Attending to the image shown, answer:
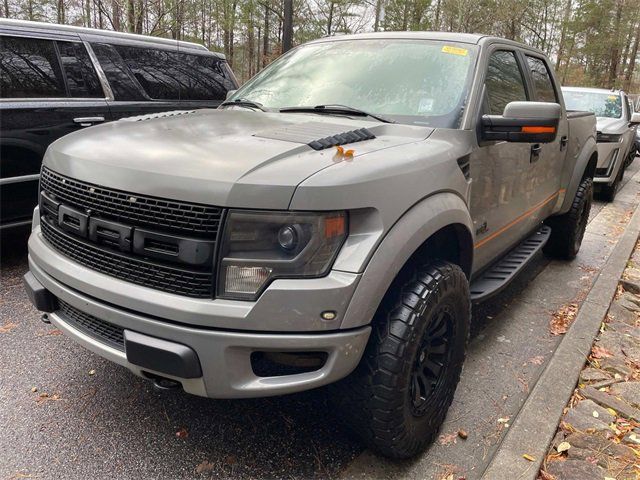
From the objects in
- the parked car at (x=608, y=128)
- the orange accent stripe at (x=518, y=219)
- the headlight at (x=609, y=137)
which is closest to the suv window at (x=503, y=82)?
the orange accent stripe at (x=518, y=219)

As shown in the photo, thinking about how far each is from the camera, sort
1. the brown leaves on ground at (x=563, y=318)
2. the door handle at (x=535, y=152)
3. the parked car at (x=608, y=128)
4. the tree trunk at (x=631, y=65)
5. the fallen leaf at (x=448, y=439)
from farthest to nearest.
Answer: the tree trunk at (x=631, y=65) < the parked car at (x=608, y=128) < the brown leaves on ground at (x=563, y=318) < the door handle at (x=535, y=152) < the fallen leaf at (x=448, y=439)

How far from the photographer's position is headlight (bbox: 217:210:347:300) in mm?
1696

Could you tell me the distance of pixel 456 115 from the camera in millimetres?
2631

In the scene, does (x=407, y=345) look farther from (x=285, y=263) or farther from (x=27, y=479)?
(x=27, y=479)

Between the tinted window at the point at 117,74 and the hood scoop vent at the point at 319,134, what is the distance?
9.63 feet

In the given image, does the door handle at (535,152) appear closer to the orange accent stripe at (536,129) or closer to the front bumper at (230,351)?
the orange accent stripe at (536,129)

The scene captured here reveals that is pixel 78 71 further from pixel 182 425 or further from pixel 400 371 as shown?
pixel 400 371

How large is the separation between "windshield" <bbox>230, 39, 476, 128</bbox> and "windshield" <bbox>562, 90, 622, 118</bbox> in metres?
7.88

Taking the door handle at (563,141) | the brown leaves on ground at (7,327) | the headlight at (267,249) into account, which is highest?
the door handle at (563,141)

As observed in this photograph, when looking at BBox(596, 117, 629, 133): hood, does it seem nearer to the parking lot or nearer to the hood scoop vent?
the parking lot

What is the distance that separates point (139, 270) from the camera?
6.04 feet

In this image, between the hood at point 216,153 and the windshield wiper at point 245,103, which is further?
the windshield wiper at point 245,103

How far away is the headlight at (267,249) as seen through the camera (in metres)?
1.70

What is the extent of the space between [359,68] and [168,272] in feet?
6.01
